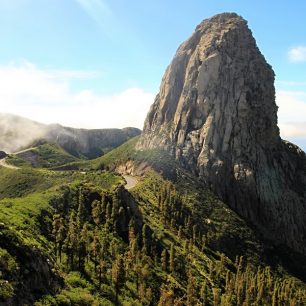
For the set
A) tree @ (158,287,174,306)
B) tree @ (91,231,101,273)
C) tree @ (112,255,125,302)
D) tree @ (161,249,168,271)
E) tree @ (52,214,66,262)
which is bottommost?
tree @ (158,287,174,306)

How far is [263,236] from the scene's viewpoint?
19462 centimetres

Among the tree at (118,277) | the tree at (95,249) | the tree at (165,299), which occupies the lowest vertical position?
the tree at (165,299)

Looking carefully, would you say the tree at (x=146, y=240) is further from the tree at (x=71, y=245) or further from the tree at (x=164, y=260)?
the tree at (x=71, y=245)

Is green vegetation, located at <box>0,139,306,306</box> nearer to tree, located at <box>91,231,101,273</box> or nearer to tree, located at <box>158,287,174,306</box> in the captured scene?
tree, located at <box>91,231,101,273</box>

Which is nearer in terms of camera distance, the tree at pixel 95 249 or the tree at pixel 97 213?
the tree at pixel 95 249

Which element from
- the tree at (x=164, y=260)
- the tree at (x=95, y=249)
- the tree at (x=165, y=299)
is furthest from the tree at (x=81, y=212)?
the tree at (x=165, y=299)

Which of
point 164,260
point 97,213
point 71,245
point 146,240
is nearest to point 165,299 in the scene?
point 71,245

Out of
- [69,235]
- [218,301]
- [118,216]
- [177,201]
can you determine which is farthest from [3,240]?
[177,201]

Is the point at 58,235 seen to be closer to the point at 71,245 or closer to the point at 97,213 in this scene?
the point at 71,245

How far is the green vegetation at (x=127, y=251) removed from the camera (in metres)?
53.1

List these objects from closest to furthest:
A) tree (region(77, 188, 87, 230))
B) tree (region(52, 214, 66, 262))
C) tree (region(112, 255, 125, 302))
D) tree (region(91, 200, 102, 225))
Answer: tree (region(112, 255, 125, 302)) → tree (region(52, 214, 66, 262)) → tree (region(77, 188, 87, 230)) → tree (region(91, 200, 102, 225))

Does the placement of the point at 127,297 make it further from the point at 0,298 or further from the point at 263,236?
the point at 263,236

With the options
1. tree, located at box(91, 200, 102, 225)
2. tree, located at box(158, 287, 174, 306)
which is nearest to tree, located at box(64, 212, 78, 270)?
tree, located at box(158, 287, 174, 306)

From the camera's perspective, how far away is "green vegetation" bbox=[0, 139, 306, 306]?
174 feet
